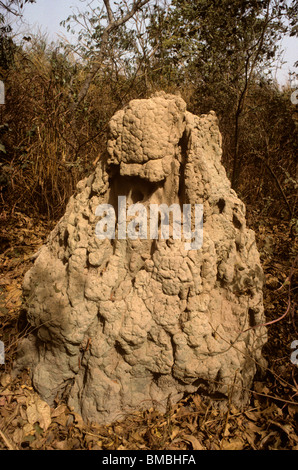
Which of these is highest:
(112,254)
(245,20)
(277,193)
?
(245,20)

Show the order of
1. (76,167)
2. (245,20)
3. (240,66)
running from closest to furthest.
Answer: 1. (76,167)
2. (245,20)
3. (240,66)

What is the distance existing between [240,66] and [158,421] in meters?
4.22

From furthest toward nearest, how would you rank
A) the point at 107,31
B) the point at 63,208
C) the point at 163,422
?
the point at 107,31 < the point at 63,208 < the point at 163,422

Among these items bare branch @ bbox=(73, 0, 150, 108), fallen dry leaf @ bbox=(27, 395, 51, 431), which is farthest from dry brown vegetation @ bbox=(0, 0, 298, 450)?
bare branch @ bbox=(73, 0, 150, 108)

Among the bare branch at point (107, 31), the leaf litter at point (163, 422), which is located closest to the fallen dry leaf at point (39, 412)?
the leaf litter at point (163, 422)

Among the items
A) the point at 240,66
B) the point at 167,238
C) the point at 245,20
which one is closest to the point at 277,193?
the point at 240,66

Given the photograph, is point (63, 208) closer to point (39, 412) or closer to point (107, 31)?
point (39, 412)

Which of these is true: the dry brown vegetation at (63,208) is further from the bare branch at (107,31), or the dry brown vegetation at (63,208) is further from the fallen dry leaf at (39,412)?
the bare branch at (107,31)

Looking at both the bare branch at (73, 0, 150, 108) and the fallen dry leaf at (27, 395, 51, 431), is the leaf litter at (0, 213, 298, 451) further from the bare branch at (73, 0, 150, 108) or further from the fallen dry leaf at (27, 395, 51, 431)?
the bare branch at (73, 0, 150, 108)

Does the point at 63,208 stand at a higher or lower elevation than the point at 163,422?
higher

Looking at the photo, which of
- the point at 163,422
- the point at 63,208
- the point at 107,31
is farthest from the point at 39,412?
the point at 107,31

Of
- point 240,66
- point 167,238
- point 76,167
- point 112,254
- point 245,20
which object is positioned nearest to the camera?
point 167,238

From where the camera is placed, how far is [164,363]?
1773 millimetres
